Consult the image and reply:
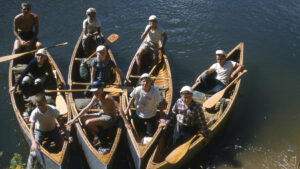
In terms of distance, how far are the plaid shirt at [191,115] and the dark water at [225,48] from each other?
1652 mm

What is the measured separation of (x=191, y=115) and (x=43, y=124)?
3.49m

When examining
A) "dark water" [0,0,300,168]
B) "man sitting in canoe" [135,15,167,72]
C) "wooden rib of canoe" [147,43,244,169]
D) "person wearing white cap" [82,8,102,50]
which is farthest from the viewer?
"person wearing white cap" [82,8,102,50]

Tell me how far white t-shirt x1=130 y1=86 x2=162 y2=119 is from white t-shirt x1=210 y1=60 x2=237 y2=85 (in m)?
2.67

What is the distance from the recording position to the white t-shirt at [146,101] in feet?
25.4

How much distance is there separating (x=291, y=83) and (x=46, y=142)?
8919mm

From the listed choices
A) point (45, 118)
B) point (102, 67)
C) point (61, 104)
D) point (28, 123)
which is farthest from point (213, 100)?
point (28, 123)

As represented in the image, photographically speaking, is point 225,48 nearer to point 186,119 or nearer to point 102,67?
point 102,67

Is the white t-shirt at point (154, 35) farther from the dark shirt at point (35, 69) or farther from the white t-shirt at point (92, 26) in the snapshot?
the dark shirt at point (35, 69)

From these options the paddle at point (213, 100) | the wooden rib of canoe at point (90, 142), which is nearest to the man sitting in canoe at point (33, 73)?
the wooden rib of canoe at point (90, 142)

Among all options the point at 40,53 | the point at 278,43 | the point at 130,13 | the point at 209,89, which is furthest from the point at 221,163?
the point at 130,13

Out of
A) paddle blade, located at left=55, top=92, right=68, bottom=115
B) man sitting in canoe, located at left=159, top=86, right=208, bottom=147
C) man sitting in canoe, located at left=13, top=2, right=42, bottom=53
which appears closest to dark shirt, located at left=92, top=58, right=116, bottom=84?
paddle blade, located at left=55, top=92, right=68, bottom=115

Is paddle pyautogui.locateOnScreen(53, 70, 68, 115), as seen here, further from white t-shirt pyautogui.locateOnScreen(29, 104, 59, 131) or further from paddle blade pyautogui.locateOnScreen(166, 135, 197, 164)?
paddle blade pyautogui.locateOnScreen(166, 135, 197, 164)

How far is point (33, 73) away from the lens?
917 cm

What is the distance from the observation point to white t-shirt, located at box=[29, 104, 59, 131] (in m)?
7.12
